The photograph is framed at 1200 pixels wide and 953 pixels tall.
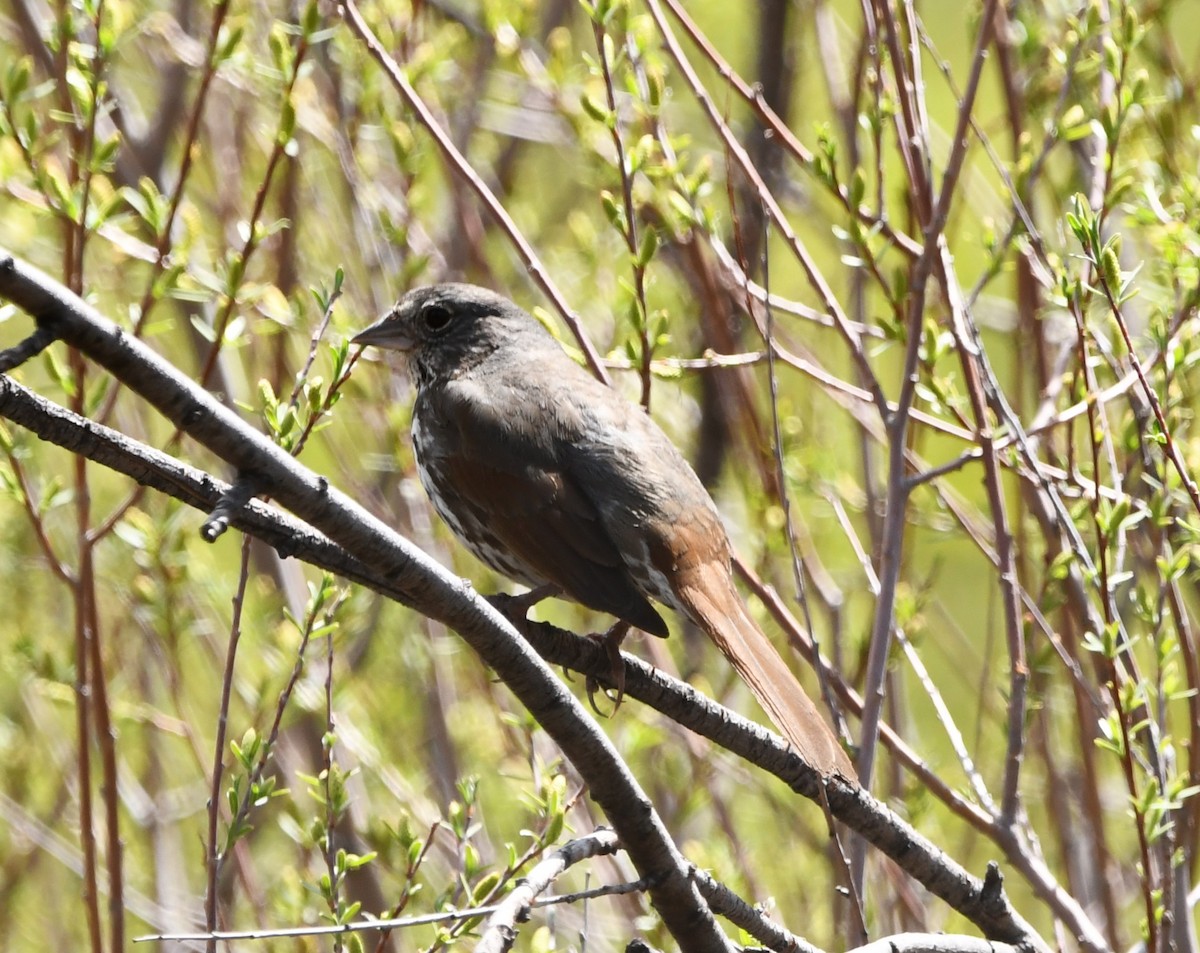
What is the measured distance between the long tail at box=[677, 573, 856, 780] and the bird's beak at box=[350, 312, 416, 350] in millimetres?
1259

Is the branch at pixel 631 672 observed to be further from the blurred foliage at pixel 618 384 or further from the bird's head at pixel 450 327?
the bird's head at pixel 450 327

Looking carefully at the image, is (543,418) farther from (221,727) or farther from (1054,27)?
(1054,27)

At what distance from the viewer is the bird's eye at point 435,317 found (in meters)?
4.44

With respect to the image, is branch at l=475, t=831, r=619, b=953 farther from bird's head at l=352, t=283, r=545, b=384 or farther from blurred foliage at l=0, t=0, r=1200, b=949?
bird's head at l=352, t=283, r=545, b=384

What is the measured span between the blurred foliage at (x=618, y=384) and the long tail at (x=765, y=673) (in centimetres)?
27

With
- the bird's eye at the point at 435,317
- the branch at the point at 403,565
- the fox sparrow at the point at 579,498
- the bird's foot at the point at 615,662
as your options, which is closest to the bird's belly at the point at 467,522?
the fox sparrow at the point at 579,498

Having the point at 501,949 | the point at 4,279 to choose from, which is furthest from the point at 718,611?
the point at 4,279

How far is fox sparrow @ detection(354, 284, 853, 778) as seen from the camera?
361 cm

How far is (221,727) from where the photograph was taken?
2.89 meters

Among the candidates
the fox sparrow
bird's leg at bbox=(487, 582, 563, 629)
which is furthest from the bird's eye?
bird's leg at bbox=(487, 582, 563, 629)

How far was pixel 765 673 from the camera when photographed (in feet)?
11.0

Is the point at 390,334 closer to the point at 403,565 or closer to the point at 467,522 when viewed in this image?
the point at 467,522

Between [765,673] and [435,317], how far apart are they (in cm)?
164

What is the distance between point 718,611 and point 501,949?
1.66m
